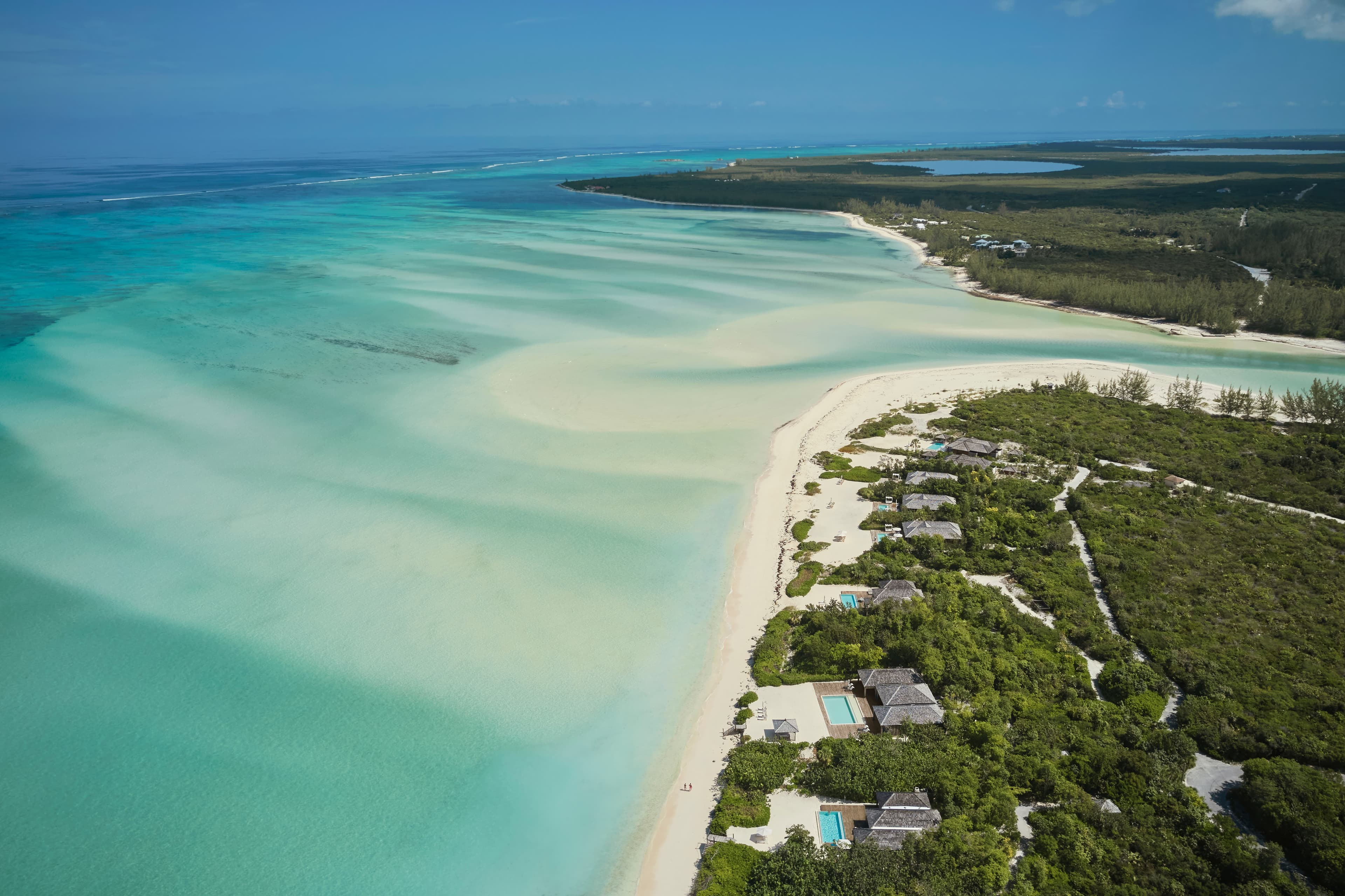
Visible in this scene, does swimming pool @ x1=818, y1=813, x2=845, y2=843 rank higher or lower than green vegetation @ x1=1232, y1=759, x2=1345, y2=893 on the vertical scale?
lower

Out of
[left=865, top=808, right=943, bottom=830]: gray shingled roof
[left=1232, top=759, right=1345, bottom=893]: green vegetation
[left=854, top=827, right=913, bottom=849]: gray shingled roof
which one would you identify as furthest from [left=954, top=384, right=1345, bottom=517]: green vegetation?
[left=854, top=827, right=913, bottom=849]: gray shingled roof

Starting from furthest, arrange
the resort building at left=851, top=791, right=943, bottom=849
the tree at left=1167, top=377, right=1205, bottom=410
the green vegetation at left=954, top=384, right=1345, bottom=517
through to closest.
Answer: the tree at left=1167, top=377, right=1205, bottom=410, the green vegetation at left=954, top=384, right=1345, bottom=517, the resort building at left=851, top=791, right=943, bottom=849

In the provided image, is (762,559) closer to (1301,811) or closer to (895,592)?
(895,592)

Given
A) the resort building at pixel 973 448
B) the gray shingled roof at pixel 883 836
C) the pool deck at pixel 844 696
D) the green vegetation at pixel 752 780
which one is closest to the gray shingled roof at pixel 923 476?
the resort building at pixel 973 448

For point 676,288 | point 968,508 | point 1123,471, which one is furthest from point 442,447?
point 676,288

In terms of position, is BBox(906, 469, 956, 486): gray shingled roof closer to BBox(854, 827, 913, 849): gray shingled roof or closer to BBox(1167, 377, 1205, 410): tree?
BBox(854, 827, 913, 849): gray shingled roof
